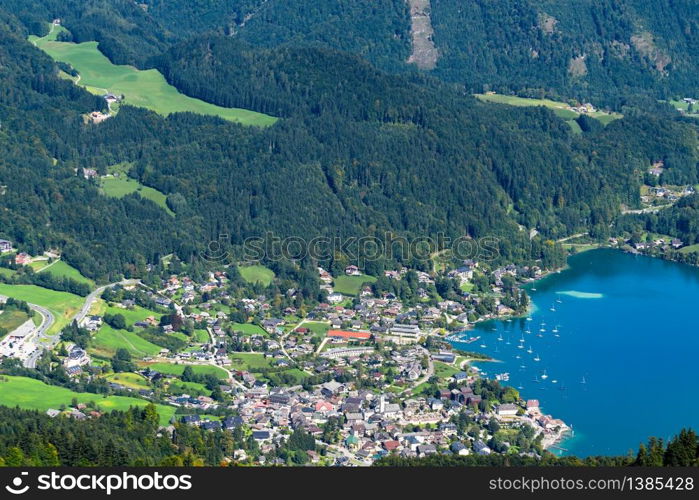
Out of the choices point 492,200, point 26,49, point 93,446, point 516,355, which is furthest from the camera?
point 26,49

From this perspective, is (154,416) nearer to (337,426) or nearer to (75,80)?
(337,426)

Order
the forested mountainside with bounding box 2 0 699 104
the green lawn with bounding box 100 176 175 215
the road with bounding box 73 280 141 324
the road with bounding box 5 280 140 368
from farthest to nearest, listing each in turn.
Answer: the forested mountainside with bounding box 2 0 699 104
the green lawn with bounding box 100 176 175 215
the road with bounding box 73 280 141 324
the road with bounding box 5 280 140 368

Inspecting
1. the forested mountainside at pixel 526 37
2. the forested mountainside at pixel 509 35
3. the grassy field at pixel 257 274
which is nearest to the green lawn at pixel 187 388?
the grassy field at pixel 257 274

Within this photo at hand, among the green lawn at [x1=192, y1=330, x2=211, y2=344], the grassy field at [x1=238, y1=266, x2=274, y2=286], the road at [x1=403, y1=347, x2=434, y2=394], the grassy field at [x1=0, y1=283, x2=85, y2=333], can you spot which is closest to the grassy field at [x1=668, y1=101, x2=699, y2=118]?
the grassy field at [x1=238, y1=266, x2=274, y2=286]

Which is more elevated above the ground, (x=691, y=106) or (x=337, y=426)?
(x=691, y=106)

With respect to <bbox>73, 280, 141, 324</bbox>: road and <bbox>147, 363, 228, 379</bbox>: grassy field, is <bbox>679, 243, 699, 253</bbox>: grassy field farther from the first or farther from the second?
<bbox>147, 363, 228, 379</bbox>: grassy field

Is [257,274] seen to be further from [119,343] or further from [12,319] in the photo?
[12,319]

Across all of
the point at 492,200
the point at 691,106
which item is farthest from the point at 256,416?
the point at 691,106
